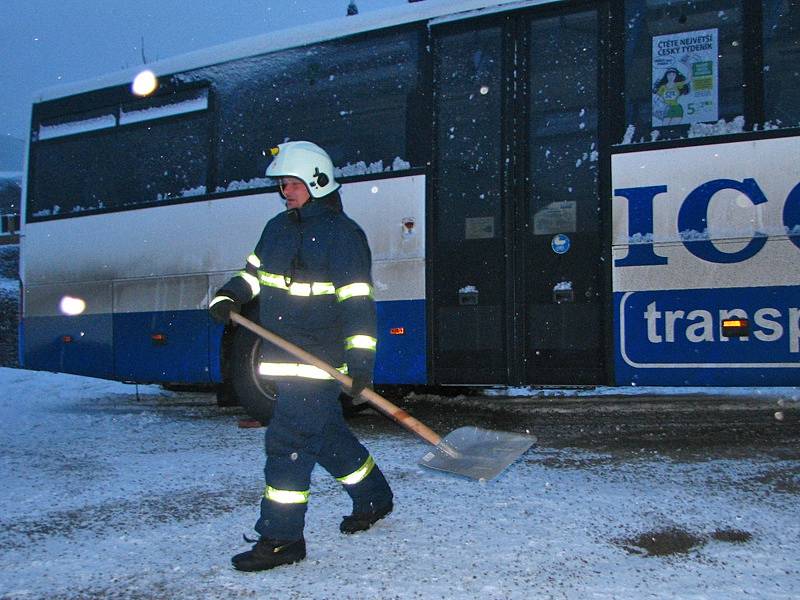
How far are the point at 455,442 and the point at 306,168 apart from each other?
162cm

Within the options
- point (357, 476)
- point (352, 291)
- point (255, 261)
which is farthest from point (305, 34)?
point (357, 476)

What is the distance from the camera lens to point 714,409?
6859 millimetres

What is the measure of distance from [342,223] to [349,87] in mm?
3637

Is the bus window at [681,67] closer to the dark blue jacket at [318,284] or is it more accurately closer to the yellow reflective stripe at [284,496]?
the dark blue jacket at [318,284]

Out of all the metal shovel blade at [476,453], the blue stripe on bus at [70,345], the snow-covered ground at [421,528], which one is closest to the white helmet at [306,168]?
the metal shovel blade at [476,453]

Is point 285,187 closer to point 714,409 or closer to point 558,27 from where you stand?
point 558,27

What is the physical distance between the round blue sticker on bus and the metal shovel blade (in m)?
2.46

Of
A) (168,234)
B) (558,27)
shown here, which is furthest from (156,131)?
(558,27)

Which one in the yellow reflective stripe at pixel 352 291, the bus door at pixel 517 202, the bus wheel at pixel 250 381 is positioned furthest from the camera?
the bus wheel at pixel 250 381

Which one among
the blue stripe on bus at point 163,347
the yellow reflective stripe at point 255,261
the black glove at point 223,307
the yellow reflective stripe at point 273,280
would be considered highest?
the yellow reflective stripe at point 255,261

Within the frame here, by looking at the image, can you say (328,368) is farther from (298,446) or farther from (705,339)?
(705,339)

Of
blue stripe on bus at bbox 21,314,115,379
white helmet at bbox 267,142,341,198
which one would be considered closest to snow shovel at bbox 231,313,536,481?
white helmet at bbox 267,142,341,198

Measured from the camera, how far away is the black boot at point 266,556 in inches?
123

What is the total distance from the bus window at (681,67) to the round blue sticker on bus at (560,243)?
0.91 m
